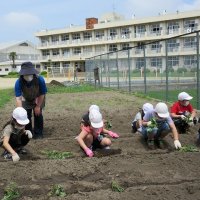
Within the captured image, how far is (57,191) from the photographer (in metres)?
4.32

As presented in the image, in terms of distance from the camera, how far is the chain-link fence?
12344mm

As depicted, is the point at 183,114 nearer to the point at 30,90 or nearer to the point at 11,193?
the point at 30,90

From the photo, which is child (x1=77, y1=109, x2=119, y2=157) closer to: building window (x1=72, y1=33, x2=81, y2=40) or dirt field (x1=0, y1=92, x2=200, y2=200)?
dirt field (x1=0, y1=92, x2=200, y2=200)

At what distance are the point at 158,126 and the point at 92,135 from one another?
107 cm

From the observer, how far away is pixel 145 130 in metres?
6.60

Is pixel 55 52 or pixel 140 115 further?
pixel 55 52

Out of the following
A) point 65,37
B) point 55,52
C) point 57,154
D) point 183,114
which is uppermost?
point 65,37

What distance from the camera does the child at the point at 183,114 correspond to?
24.5ft

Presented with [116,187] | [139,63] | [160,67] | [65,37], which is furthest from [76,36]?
[116,187]

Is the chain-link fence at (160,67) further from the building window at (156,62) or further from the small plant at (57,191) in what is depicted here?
the small plant at (57,191)

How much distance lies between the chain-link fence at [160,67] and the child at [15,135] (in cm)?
568

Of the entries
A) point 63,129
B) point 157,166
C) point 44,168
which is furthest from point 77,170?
point 63,129

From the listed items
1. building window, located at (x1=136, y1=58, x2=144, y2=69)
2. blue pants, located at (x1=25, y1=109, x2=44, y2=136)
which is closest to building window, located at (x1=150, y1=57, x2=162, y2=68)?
building window, located at (x1=136, y1=58, x2=144, y2=69)

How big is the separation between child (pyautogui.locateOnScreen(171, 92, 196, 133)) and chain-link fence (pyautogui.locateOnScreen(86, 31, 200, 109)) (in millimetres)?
2723
